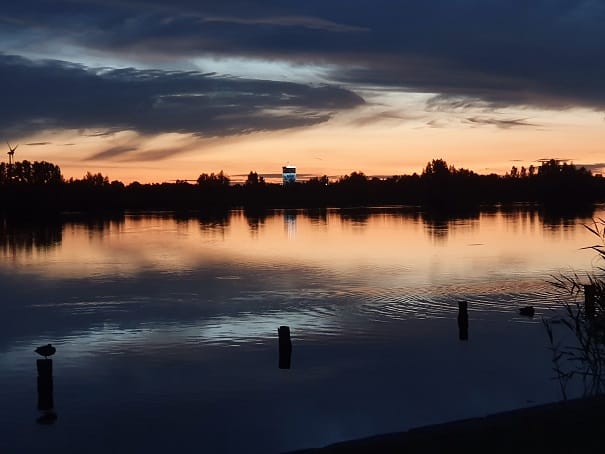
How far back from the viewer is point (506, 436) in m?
7.25

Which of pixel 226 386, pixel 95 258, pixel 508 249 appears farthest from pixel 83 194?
pixel 226 386

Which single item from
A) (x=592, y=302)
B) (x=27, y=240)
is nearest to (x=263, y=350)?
(x=592, y=302)

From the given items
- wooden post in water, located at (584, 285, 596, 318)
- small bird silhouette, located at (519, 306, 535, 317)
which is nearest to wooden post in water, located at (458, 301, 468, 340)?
small bird silhouette, located at (519, 306, 535, 317)

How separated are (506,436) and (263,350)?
43.1ft

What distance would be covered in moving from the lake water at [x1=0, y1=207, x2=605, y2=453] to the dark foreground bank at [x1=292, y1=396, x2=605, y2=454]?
19.0ft

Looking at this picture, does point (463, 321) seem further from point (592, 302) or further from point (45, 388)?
point (45, 388)

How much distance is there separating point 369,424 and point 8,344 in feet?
40.1

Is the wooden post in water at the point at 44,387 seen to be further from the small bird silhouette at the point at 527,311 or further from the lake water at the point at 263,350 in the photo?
the small bird silhouette at the point at 527,311

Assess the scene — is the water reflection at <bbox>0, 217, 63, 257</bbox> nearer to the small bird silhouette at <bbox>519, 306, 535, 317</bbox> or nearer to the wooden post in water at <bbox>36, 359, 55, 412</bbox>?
the small bird silhouette at <bbox>519, 306, 535, 317</bbox>

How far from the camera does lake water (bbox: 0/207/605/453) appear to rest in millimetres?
13875

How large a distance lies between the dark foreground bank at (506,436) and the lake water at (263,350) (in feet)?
19.0

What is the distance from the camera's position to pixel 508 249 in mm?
51438

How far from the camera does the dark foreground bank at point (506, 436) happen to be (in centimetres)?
695

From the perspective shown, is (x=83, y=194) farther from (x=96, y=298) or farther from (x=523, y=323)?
(x=523, y=323)
